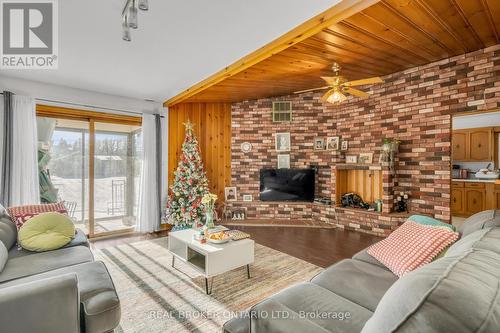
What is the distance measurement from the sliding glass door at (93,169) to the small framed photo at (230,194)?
72.1 inches

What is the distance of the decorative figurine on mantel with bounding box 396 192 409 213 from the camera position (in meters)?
4.22

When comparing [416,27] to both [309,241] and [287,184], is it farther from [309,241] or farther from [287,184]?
[287,184]

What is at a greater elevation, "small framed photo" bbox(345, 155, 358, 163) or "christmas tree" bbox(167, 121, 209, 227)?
"small framed photo" bbox(345, 155, 358, 163)

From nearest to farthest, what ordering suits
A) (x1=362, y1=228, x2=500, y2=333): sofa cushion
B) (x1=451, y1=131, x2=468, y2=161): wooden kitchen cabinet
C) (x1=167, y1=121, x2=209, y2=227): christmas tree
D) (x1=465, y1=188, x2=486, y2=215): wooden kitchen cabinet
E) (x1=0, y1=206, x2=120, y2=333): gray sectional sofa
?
1. (x1=362, y1=228, x2=500, y2=333): sofa cushion
2. (x1=0, y1=206, x2=120, y2=333): gray sectional sofa
3. (x1=167, y1=121, x2=209, y2=227): christmas tree
4. (x1=465, y1=188, x2=486, y2=215): wooden kitchen cabinet
5. (x1=451, y1=131, x2=468, y2=161): wooden kitchen cabinet

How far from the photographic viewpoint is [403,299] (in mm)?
743

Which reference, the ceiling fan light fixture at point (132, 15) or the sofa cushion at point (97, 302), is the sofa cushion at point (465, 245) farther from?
the ceiling fan light fixture at point (132, 15)

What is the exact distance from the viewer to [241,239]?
2.87 m

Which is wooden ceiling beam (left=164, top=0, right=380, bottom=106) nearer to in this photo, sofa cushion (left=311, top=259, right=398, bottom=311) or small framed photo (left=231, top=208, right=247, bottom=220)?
sofa cushion (left=311, top=259, right=398, bottom=311)

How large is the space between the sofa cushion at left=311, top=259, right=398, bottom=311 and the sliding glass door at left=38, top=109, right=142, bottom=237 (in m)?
4.34

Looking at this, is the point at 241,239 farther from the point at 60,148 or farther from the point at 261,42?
the point at 60,148

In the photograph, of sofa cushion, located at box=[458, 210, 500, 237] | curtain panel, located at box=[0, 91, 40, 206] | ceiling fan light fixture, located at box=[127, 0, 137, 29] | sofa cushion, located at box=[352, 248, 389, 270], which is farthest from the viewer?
curtain panel, located at box=[0, 91, 40, 206]

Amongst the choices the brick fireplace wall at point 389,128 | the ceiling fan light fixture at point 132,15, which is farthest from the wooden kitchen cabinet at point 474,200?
the ceiling fan light fixture at point 132,15

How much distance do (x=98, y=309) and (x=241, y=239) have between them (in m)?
1.53

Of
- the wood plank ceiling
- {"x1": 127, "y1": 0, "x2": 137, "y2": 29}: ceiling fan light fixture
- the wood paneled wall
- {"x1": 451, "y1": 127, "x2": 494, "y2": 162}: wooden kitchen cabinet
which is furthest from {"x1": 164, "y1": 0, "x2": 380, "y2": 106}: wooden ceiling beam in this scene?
{"x1": 451, "y1": 127, "x2": 494, "y2": 162}: wooden kitchen cabinet
